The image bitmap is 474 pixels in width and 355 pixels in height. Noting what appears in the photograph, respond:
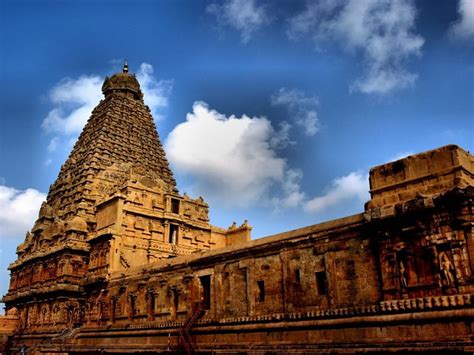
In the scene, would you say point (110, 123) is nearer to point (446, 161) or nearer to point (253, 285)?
point (253, 285)

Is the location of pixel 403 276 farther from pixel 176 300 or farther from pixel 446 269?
pixel 176 300

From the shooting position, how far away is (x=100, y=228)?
123ft

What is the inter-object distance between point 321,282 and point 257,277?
3264 mm

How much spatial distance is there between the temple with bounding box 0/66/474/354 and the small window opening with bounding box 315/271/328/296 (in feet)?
0.16

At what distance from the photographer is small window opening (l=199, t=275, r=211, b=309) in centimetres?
2306

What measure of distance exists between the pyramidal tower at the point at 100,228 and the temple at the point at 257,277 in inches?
5.9

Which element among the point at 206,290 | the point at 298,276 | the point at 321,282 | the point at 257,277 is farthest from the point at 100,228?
the point at 321,282

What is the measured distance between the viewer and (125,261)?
34594 mm

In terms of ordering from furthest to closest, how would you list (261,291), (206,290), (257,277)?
(206,290)
(257,277)
(261,291)

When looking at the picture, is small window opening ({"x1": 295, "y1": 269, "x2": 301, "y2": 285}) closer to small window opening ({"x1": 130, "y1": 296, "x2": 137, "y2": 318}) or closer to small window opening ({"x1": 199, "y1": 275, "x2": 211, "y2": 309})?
small window opening ({"x1": 199, "y1": 275, "x2": 211, "y2": 309})

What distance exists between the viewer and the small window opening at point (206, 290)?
75.7ft

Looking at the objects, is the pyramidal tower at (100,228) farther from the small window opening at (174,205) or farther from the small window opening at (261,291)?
the small window opening at (261,291)

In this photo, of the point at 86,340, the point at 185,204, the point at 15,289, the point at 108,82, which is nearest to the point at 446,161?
the point at 86,340

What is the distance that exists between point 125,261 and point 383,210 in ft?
75.0
